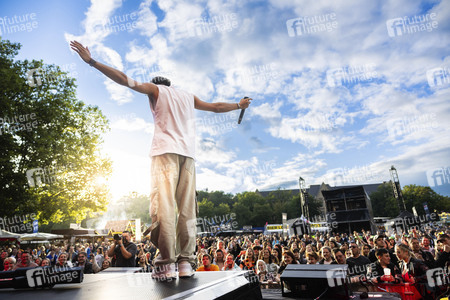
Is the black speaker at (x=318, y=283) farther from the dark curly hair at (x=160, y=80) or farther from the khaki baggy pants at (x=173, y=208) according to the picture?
the dark curly hair at (x=160, y=80)

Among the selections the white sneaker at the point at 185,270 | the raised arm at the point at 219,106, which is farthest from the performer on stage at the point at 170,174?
the raised arm at the point at 219,106

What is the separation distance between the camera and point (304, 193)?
2808 centimetres

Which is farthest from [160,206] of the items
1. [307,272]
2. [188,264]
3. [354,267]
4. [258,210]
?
[258,210]

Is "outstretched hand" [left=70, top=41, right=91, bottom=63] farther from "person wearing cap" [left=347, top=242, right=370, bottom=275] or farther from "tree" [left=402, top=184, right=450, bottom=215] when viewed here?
"tree" [left=402, top=184, right=450, bottom=215]

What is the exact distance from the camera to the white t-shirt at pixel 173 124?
7.52 ft

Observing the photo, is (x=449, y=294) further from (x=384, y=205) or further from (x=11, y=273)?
(x=384, y=205)

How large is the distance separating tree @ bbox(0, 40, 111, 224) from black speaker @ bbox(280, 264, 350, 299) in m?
13.2

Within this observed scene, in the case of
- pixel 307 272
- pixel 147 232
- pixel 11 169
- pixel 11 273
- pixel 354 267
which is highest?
pixel 11 169

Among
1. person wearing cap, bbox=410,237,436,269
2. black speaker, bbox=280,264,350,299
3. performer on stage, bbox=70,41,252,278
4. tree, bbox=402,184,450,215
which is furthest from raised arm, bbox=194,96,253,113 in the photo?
tree, bbox=402,184,450,215

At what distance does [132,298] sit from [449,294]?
5.26 meters

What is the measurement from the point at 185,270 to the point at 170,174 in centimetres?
82

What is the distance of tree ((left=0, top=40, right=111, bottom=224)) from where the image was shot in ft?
37.6

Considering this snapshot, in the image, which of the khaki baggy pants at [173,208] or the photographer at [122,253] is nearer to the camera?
the khaki baggy pants at [173,208]

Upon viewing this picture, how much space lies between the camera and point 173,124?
2.40 m
